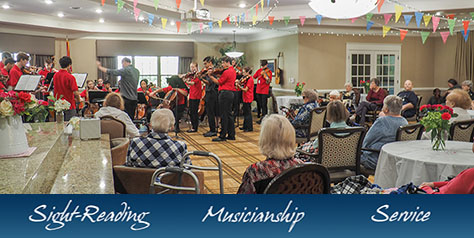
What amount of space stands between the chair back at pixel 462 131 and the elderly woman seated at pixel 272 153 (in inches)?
94.8

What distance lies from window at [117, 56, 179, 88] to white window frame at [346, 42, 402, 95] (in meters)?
5.58

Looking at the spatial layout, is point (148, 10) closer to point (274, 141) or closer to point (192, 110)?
point (192, 110)

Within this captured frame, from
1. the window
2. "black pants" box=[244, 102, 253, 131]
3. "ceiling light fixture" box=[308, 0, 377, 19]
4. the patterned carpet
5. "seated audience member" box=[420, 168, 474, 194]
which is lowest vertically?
the patterned carpet

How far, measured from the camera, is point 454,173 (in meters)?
2.88

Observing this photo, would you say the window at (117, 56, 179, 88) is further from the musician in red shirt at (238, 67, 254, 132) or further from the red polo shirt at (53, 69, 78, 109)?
the red polo shirt at (53, 69, 78, 109)

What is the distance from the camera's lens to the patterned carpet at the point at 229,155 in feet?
15.5

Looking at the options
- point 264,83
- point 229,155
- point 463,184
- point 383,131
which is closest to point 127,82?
point 229,155

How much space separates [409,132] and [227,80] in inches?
163

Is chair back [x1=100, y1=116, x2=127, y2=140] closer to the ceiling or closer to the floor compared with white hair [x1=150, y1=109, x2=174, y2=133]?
closer to the floor

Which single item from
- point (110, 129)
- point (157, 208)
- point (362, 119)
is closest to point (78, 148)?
point (110, 129)

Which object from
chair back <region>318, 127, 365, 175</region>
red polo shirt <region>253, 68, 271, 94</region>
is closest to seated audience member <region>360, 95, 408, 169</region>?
chair back <region>318, 127, 365, 175</region>

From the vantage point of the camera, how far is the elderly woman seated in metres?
2.18

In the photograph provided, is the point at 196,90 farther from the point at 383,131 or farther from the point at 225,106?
the point at 383,131

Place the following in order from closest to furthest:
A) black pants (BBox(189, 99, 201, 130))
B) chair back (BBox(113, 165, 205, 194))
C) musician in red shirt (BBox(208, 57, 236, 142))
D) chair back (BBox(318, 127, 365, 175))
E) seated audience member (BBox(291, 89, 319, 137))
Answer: chair back (BBox(113, 165, 205, 194)) < chair back (BBox(318, 127, 365, 175)) < seated audience member (BBox(291, 89, 319, 137)) < musician in red shirt (BBox(208, 57, 236, 142)) < black pants (BBox(189, 99, 201, 130))
